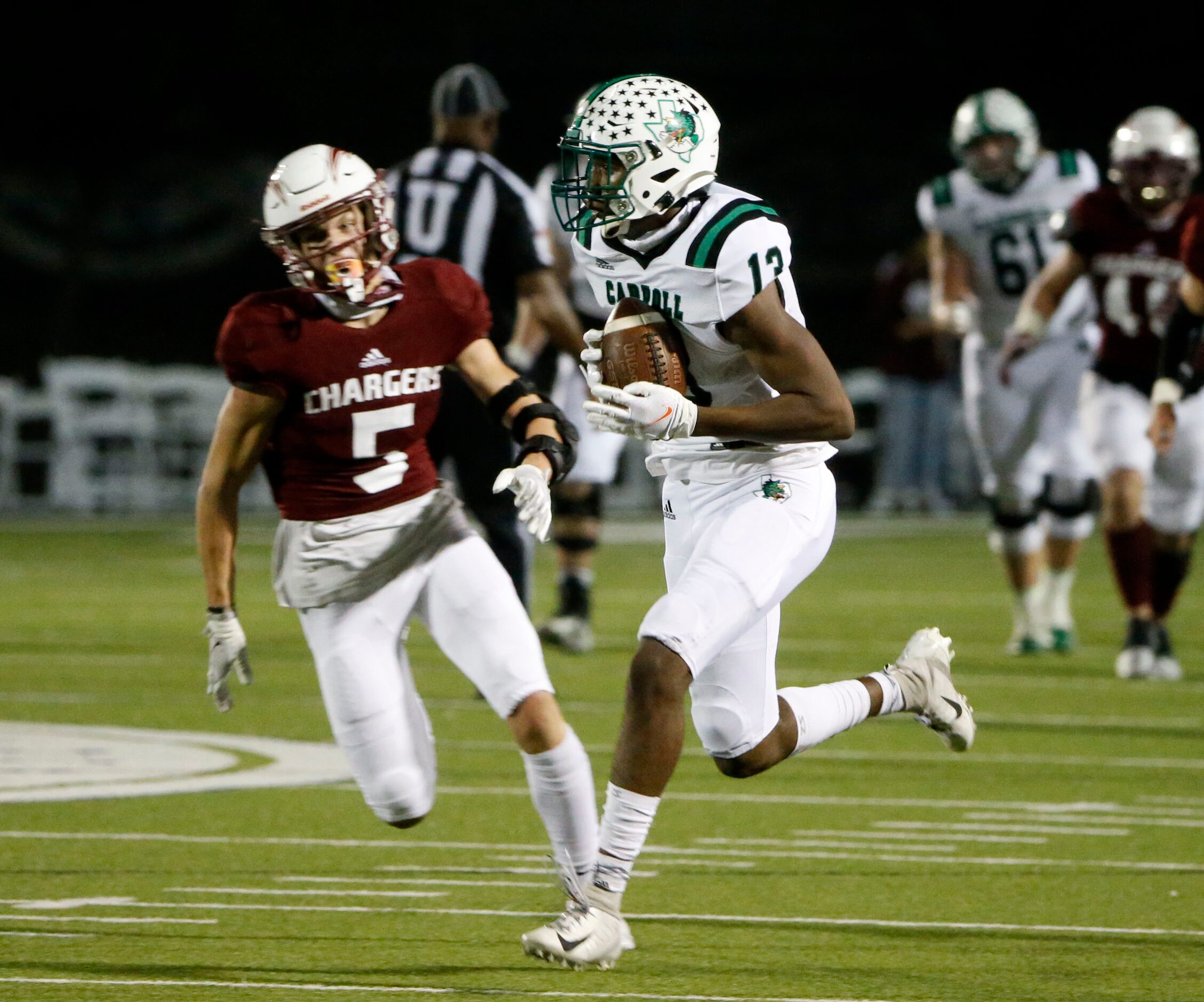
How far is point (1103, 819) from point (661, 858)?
1174mm

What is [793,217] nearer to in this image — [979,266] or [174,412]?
[174,412]

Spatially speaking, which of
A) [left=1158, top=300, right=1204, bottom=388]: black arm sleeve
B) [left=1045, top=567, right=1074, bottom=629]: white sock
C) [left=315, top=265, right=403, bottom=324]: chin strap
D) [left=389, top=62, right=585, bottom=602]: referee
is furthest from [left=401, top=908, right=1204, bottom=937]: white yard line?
[left=1045, top=567, right=1074, bottom=629]: white sock

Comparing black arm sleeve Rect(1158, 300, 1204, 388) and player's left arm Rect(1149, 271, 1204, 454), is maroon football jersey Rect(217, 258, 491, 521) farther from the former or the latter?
black arm sleeve Rect(1158, 300, 1204, 388)

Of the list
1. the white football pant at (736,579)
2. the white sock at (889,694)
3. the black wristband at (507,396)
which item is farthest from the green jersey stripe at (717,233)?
the white sock at (889,694)

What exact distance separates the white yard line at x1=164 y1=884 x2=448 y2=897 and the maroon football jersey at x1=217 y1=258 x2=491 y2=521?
0.74 metres

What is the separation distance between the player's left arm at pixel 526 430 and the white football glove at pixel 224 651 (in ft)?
1.94

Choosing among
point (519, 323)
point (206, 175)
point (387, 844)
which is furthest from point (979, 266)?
point (206, 175)

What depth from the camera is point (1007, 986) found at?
388cm

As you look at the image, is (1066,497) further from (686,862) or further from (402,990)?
(402,990)

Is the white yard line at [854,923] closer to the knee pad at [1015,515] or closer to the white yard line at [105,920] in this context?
the white yard line at [105,920]

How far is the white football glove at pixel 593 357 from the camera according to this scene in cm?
430

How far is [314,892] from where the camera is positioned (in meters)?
4.72

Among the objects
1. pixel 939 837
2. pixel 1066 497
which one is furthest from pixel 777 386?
pixel 1066 497

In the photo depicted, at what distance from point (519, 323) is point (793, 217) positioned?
12.4 meters
